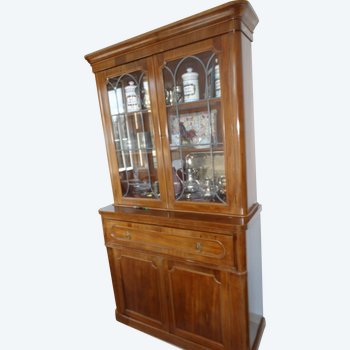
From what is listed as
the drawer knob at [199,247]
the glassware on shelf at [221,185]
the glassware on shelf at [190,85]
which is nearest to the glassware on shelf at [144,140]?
the glassware on shelf at [190,85]

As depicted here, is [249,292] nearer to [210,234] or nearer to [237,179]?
[210,234]

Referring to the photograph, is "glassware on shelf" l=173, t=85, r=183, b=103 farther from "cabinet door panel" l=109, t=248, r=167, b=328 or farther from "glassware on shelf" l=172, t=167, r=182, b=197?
"cabinet door panel" l=109, t=248, r=167, b=328

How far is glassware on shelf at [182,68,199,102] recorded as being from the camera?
1.31m

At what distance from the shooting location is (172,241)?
138cm

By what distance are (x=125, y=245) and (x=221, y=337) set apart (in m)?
0.86

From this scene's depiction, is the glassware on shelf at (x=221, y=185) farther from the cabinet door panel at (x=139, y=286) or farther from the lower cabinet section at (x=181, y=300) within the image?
the cabinet door panel at (x=139, y=286)

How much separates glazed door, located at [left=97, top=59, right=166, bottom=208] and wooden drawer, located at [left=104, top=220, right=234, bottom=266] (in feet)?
0.58

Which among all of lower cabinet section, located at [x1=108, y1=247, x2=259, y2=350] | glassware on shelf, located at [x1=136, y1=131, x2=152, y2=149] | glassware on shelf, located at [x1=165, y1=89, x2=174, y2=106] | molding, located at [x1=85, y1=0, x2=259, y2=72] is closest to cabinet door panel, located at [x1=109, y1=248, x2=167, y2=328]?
lower cabinet section, located at [x1=108, y1=247, x2=259, y2=350]

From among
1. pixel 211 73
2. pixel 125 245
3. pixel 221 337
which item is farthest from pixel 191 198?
pixel 221 337

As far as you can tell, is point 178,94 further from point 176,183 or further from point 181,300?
point 181,300

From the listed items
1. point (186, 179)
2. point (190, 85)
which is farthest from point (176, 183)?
point (190, 85)

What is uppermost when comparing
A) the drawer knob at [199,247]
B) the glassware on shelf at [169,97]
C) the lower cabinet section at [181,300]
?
the glassware on shelf at [169,97]

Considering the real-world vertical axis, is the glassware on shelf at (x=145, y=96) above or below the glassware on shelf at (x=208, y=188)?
above

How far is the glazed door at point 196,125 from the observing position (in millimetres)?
1206
